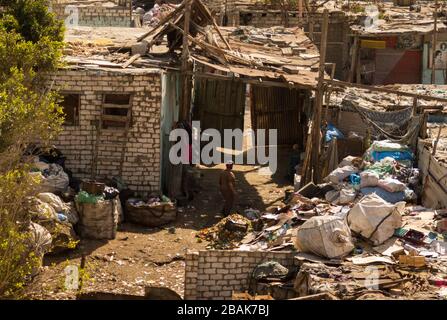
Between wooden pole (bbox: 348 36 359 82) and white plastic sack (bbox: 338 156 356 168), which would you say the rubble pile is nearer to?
wooden pole (bbox: 348 36 359 82)

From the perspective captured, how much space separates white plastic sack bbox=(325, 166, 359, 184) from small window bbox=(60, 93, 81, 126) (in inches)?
167

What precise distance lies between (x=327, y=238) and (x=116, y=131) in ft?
18.1

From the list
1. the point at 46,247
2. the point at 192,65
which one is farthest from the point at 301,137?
the point at 46,247

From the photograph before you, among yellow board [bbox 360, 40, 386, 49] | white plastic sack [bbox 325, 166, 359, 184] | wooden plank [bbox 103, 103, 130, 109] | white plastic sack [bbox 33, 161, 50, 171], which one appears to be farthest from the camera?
yellow board [bbox 360, 40, 386, 49]

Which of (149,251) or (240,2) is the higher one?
(240,2)

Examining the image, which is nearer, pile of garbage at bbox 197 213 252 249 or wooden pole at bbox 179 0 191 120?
pile of garbage at bbox 197 213 252 249

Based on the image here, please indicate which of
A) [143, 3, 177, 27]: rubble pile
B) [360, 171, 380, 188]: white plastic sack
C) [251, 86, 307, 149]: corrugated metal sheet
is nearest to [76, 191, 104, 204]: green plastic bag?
[360, 171, 380, 188]: white plastic sack

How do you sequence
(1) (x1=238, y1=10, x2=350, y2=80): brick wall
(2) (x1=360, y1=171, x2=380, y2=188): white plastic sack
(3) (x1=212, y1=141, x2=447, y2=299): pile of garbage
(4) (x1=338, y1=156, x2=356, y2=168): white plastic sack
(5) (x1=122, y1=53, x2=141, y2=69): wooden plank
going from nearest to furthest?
(3) (x1=212, y1=141, x2=447, y2=299): pile of garbage → (2) (x1=360, y1=171, x2=380, y2=188): white plastic sack → (5) (x1=122, y1=53, x2=141, y2=69): wooden plank → (4) (x1=338, y1=156, x2=356, y2=168): white plastic sack → (1) (x1=238, y1=10, x2=350, y2=80): brick wall

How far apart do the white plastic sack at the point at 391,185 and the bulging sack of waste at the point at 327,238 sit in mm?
3085

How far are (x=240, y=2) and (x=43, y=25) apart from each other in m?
12.1

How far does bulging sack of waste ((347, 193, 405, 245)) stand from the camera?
13.0 m

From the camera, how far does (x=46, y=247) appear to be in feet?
44.9

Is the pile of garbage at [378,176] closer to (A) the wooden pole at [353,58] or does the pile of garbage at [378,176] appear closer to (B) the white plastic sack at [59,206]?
(B) the white plastic sack at [59,206]
